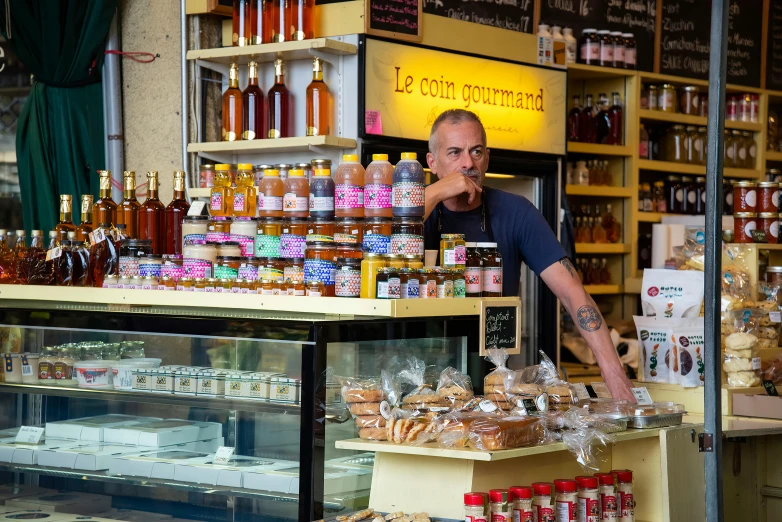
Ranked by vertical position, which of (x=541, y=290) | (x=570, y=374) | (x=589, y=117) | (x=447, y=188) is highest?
(x=589, y=117)

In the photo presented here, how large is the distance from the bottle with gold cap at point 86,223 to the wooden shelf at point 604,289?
331 cm

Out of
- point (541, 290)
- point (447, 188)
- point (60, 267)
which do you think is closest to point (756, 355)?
point (541, 290)

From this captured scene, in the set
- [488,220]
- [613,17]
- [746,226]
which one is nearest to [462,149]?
[488,220]

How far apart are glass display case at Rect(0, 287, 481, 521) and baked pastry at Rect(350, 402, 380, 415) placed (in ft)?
0.17

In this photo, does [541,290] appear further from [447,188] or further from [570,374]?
[447,188]

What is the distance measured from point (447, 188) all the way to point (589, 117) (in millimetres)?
3392

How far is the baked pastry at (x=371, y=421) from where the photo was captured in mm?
2543

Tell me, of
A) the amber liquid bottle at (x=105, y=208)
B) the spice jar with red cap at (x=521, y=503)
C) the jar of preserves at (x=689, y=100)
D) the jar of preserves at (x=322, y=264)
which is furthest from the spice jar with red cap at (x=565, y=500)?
the jar of preserves at (x=689, y=100)

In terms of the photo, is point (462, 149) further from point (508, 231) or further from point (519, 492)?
point (519, 492)

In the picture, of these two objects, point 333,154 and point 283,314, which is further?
point 333,154

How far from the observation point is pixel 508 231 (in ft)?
12.0

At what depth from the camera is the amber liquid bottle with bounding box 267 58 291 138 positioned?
15.8 feet

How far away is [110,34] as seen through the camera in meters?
5.34

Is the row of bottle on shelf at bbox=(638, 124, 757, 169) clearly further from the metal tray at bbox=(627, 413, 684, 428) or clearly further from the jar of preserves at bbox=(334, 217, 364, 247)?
the jar of preserves at bbox=(334, 217, 364, 247)
